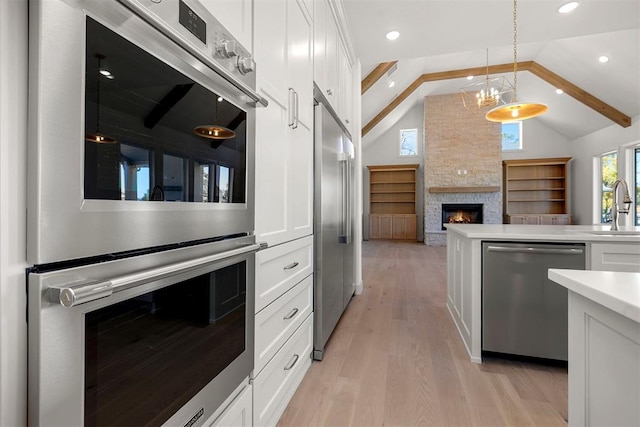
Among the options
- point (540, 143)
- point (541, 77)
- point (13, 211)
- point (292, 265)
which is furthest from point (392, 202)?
point (13, 211)

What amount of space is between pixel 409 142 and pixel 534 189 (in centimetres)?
380

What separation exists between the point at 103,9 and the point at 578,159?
35.1ft

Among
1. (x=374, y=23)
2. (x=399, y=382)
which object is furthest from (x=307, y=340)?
(x=374, y=23)

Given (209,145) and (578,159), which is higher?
(578,159)

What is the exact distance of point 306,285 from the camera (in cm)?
182

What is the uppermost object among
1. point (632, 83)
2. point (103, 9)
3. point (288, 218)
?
point (632, 83)

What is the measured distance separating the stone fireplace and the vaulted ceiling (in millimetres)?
765

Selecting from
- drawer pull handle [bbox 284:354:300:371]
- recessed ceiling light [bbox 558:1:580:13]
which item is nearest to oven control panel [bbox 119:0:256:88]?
drawer pull handle [bbox 284:354:300:371]

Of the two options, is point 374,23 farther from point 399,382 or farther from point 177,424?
point 177,424

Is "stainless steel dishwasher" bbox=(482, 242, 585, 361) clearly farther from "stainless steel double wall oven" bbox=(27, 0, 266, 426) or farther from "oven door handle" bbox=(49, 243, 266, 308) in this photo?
"oven door handle" bbox=(49, 243, 266, 308)

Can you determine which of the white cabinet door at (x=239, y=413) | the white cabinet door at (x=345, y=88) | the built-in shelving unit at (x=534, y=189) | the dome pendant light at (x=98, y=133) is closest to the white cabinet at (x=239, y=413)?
the white cabinet door at (x=239, y=413)

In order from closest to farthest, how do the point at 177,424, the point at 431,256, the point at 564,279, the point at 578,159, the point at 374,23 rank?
1. the point at 177,424
2. the point at 564,279
3. the point at 374,23
4. the point at 431,256
5. the point at 578,159

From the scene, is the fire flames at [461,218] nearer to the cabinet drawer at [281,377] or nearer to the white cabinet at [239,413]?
the cabinet drawer at [281,377]

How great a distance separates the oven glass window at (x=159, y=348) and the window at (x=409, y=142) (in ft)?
31.0
